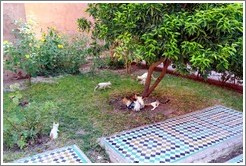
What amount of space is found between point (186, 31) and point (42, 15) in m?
4.47

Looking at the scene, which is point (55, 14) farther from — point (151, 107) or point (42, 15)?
point (151, 107)

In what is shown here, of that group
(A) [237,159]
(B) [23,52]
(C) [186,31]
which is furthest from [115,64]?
(A) [237,159]

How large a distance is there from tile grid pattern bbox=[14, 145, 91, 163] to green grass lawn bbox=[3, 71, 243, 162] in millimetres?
158

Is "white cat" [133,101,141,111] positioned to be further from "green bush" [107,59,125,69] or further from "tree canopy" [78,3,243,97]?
"green bush" [107,59,125,69]

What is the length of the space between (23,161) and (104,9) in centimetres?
180

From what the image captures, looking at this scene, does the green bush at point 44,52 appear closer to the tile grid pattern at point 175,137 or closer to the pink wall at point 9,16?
the pink wall at point 9,16

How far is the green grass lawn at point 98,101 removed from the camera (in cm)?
299

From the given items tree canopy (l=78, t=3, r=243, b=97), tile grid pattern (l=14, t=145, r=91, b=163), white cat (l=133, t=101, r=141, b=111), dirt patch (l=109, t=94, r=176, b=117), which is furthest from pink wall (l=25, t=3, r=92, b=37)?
tile grid pattern (l=14, t=145, r=91, b=163)

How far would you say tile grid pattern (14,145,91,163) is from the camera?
7.88 feet

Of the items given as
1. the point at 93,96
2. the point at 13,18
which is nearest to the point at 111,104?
the point at 93,96

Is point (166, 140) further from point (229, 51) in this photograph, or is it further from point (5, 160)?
point (5, 160)

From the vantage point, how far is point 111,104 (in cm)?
397

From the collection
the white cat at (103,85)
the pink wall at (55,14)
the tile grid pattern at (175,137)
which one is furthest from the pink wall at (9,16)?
the tile grid pattern at (175,137)

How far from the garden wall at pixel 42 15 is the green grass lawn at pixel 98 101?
Answer: 4.65 feet
